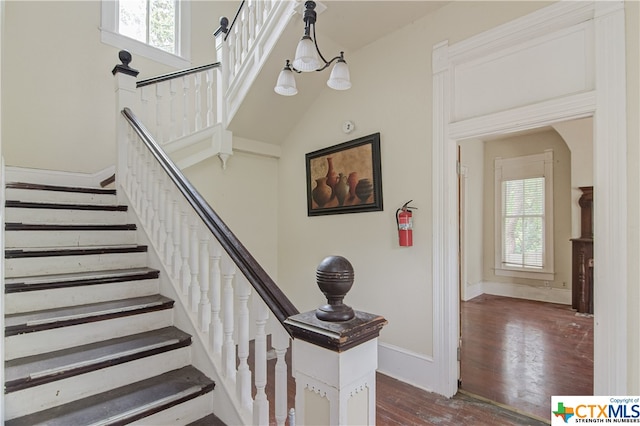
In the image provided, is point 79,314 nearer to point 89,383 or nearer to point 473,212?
point 89,383

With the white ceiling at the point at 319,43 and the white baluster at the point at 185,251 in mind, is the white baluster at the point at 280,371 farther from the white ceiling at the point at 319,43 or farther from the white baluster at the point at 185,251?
the white ceiling at the point at 319,43

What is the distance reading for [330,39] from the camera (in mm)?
3029

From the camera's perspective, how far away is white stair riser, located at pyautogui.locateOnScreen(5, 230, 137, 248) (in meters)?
2.07

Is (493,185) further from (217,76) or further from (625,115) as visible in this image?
(217,76)

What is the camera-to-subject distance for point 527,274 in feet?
18.0

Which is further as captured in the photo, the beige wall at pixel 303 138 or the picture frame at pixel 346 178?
the picture frame at pixel 346 178

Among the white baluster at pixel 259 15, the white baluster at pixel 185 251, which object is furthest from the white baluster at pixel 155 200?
the white baluster at pixel 259 15

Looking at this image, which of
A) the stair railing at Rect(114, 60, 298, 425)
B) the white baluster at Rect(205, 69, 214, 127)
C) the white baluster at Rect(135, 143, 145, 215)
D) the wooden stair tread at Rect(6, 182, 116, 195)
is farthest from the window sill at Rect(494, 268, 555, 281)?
the wooden stair tread at Rect(6, 182, 116, 195)

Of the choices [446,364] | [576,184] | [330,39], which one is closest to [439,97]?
[330,39]

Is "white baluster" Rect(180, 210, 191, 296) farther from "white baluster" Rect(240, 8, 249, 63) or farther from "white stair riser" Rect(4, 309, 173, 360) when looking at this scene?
"white baluster" Rect(240, 8, 249, 63)

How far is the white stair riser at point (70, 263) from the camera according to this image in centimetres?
190

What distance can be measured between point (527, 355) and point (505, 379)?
0.67 meters

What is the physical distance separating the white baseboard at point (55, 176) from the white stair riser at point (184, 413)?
3.01 m

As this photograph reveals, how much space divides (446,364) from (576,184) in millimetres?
3940
